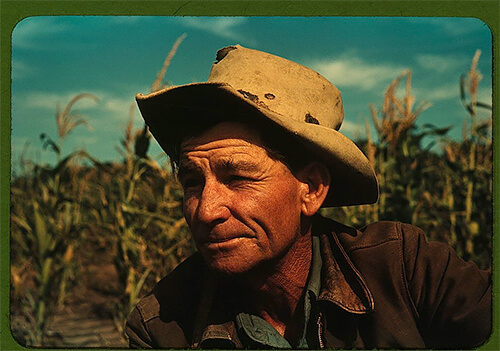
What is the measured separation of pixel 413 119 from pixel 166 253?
204cm

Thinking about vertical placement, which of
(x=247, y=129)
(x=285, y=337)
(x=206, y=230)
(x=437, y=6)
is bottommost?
(x=285, y=337)

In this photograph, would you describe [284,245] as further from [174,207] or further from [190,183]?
[174,207]

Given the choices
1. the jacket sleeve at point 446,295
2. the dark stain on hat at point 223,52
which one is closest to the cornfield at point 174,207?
the dark stain on hat at point 223,52

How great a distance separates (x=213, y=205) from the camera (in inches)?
57.9

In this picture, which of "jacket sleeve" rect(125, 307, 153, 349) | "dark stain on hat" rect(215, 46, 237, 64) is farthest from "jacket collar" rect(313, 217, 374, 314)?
"dark stain on hat" rect(215, 46, 237, 64)

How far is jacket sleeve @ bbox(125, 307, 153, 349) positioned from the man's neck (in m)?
0.38

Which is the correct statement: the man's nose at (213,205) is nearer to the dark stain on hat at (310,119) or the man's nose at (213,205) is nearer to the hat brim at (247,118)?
the hat brim at (247,118)

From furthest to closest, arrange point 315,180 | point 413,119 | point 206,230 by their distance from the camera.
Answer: point 413,119
point 315,180
point 206,230

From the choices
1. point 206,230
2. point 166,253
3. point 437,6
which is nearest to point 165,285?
point 206,230

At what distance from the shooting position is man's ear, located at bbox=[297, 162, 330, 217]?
1.64 meters

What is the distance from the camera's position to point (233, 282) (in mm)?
1741

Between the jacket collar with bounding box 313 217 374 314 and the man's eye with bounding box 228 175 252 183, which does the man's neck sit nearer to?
the jacket collar with bounding box 313 217 374 314

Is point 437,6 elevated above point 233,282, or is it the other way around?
point 437,6

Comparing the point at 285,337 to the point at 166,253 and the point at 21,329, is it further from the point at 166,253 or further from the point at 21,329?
the point at 21,329
